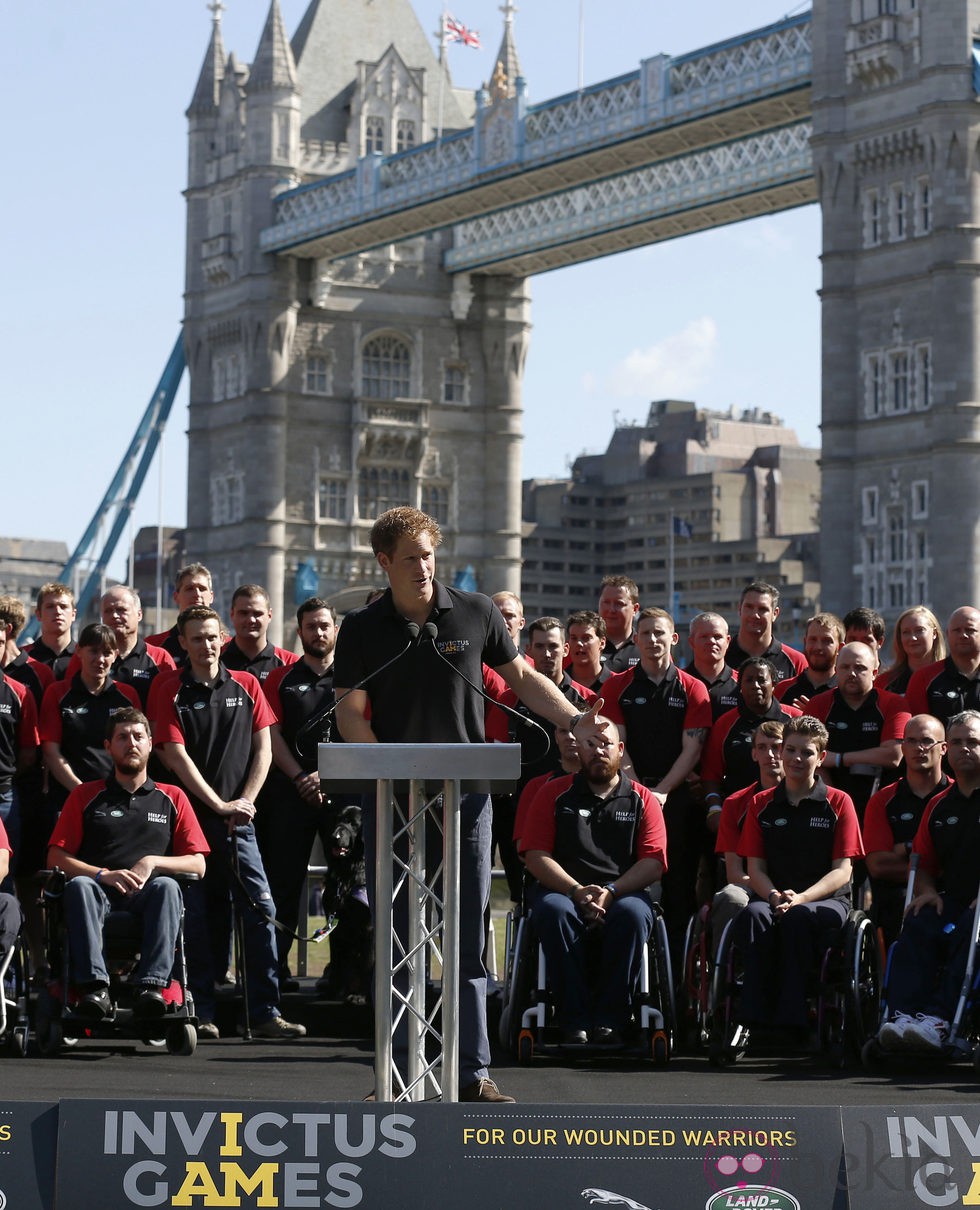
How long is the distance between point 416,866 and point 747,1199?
50.7 inches

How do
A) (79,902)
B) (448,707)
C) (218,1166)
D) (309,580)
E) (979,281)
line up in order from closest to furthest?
(218,1166), (448,707), (79,902), (979,281), (309,580)

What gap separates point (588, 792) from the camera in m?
9.71

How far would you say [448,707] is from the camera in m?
6.95

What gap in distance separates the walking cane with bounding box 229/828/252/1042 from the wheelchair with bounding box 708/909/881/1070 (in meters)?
2.10

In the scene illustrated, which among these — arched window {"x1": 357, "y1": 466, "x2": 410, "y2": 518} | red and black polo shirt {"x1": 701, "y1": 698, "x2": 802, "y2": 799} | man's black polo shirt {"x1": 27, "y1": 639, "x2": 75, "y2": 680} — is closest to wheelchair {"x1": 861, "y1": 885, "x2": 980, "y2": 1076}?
red and black polo shirt {"x1": 701, "y1": 698, "x2": 802, "y2": 799}

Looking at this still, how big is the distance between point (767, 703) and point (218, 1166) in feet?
17.9

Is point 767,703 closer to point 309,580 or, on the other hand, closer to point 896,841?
point 896,841

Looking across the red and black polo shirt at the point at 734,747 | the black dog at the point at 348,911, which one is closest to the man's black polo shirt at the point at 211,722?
the black dog at the point at 348,911

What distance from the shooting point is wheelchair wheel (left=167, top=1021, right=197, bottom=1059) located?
9.34 metres

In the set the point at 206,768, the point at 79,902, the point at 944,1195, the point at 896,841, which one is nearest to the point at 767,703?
the point at 896,841

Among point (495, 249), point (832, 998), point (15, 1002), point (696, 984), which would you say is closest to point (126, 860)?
point (15, 1002)

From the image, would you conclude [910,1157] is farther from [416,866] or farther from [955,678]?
[955,678]

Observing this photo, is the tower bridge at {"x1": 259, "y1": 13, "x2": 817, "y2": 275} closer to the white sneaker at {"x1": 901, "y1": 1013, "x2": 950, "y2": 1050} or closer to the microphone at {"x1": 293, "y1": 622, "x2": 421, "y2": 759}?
the white sneaker at {"x1": 901, "y1": 1013, "x2": 950, "y2": 1050}

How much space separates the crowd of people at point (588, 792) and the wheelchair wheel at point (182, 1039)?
0.20m
